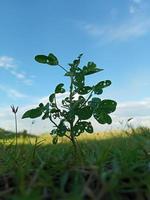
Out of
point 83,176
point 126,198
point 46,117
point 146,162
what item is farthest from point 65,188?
point 46,117

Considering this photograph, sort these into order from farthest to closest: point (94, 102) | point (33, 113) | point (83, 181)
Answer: point (94, 102) < point (33, 113) < point (83, 181)

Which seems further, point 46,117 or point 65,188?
point 46,117

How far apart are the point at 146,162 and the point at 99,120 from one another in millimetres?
1507

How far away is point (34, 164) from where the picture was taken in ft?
10.2

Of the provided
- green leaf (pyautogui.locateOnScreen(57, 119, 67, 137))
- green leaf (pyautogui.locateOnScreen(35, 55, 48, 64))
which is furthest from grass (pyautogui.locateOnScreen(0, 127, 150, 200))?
green leaf (pyautogui.locateOnScreen(35, 55, 48, 64))

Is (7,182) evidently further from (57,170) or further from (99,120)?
(99,120)

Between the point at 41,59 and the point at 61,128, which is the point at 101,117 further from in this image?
the point at 41,59

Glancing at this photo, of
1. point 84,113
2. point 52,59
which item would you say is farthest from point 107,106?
point 52,59

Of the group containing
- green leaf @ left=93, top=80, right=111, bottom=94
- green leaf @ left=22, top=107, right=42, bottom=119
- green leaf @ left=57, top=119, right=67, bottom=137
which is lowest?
green leaf @ left=57, top=119, right=67, bottom=137

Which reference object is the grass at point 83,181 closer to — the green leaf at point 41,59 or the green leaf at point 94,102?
the green leaf at point 94,102

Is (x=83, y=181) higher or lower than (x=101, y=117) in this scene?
lower

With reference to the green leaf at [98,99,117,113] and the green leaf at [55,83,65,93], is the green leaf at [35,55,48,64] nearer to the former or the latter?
the green leaf at [55,83,65,93]

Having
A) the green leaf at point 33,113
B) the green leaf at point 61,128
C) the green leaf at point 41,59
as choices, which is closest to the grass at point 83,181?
the green leaf at point 33,113

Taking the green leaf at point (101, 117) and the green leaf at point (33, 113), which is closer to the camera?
the green leaf at point (33, 113)
